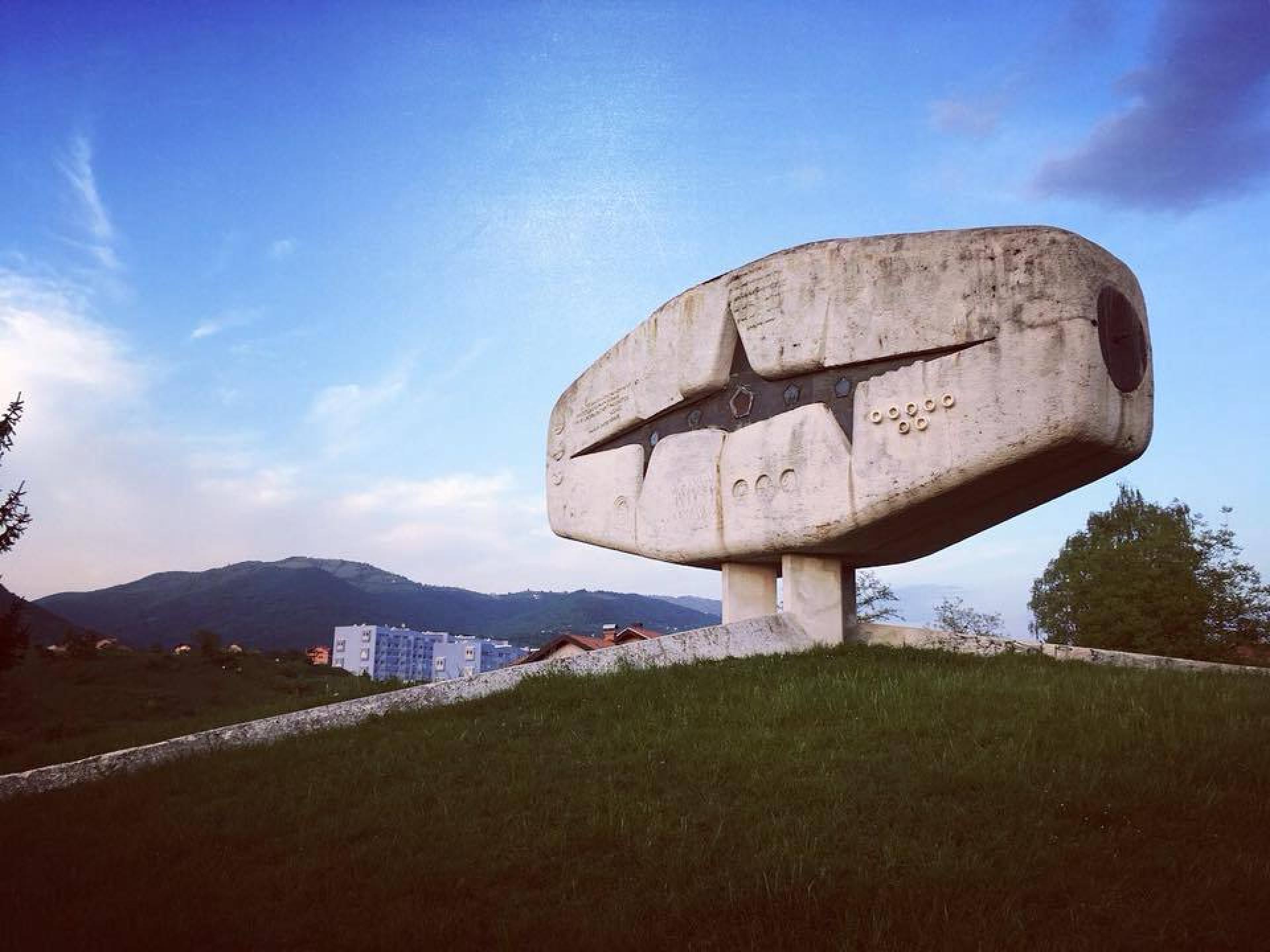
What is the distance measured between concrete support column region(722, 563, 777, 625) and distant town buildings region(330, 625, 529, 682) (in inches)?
2500

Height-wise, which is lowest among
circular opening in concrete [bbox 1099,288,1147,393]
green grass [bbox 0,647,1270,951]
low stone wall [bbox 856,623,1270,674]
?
green grass [bbox 0,647,1270,951]

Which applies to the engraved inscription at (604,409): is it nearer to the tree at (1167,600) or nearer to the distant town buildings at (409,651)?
the tree at (1167,600)

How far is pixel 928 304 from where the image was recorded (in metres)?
11.3

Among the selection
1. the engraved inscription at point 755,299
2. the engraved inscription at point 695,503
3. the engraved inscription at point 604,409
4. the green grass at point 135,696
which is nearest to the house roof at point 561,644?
the green grass at point 135,696

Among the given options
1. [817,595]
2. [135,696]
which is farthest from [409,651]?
[817,595]

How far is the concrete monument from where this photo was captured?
10461 mm

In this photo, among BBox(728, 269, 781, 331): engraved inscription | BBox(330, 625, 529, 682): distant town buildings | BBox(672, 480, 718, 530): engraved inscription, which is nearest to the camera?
BBox(728, 269, 781, 331): engraved inscription

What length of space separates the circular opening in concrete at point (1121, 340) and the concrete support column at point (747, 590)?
209 inches

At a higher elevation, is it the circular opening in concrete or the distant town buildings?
the circular opening in concrete

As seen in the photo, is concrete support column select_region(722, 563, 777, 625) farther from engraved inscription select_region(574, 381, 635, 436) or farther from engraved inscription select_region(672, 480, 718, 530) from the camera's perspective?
engraved inscription select_region(574, 381, 635, 436)

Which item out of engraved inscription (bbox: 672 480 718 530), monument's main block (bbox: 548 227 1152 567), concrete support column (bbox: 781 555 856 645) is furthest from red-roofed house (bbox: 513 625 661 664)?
concrete support column (bbox: 781 555 856 645)

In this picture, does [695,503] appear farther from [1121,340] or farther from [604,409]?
[1121,340]

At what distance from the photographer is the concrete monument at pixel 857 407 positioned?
34.3ft

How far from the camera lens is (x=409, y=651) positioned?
3204 inches
